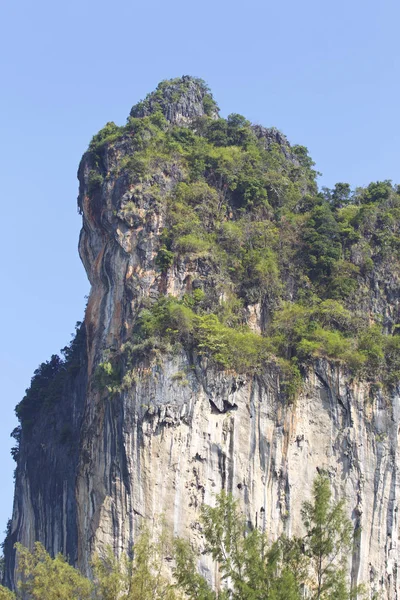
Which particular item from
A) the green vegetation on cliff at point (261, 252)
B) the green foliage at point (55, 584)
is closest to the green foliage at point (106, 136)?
the green vegetation on cliff at point (261, 252)

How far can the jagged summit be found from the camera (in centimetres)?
5119

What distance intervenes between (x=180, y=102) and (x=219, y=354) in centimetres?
1594

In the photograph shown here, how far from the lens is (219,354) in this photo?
38719 mm

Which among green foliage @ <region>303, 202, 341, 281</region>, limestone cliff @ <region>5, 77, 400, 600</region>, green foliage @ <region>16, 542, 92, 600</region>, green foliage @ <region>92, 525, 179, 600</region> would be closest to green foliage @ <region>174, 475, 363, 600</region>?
green foliage @ <region>92, 525, 179, 600</region>

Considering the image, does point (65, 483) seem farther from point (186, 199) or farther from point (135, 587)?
point (135, 587)

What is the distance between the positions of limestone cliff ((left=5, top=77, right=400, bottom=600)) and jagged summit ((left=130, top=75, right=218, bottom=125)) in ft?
14.4

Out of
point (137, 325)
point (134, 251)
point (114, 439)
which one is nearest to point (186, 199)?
point (134, 251)

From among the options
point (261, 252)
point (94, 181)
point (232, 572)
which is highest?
point (94, 181)

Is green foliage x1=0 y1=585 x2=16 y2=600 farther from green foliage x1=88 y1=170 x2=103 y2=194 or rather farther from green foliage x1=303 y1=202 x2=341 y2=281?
green foliage x1=88 y1=170 x2=103 y2=194

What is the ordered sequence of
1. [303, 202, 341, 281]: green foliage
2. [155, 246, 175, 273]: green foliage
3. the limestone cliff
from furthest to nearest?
[303, 202, 341, 281]: green foliage < [155, 246, 175, 273]: green foliage < the limestone cliff

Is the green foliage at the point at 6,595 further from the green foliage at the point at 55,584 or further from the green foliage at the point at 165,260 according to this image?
the green foliage at the point at 165,260

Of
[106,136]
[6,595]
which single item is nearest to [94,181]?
[106,136]

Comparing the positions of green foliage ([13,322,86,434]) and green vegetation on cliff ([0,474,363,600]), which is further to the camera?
green foliage ([13,322,86,434])

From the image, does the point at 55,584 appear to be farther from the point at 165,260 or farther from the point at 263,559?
the point at 165,260
